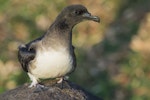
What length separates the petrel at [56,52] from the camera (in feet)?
29.5

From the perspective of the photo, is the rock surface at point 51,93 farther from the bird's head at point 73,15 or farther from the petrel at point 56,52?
the bird's head at point 73,15

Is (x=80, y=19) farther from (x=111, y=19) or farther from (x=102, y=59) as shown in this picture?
(x=111, y=19)

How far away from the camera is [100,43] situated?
17016 millimetres

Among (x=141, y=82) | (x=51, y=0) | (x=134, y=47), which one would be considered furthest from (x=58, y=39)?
(x=51, y=0)

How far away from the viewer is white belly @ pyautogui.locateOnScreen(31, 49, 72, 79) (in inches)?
352

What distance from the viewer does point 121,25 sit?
17.9m

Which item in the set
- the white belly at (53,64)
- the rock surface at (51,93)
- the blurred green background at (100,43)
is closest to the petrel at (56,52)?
the white belly at (53,64)

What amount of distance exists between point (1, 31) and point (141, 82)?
379cm

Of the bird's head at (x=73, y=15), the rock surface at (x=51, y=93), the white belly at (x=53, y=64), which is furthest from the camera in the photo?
the bird's head at (x=73, y=15)

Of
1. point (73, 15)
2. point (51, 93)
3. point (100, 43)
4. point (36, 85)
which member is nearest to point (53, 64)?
point (51, 93)

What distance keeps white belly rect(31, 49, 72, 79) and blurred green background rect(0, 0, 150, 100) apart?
5239 millimetres

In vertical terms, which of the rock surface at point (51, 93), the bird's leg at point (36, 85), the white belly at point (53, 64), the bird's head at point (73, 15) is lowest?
the rock surface at point (51, 93)

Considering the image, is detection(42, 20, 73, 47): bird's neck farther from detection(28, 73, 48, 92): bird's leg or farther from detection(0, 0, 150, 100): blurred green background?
detection(0, 0, 150, 100): blurred green background

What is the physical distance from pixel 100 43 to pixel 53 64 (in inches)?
320
